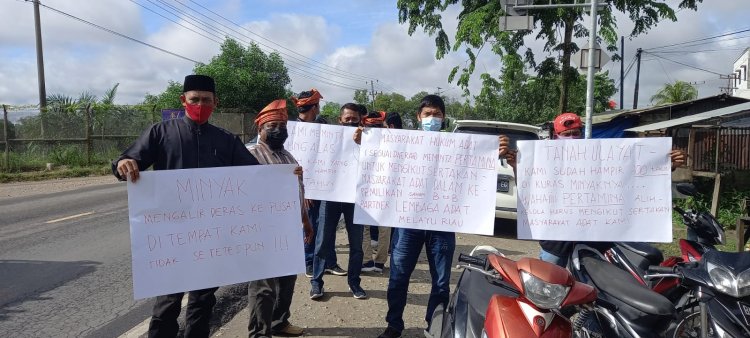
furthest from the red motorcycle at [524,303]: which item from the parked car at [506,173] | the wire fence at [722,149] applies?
the wire fence at [722,149]

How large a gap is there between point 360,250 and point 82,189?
11.7 metres

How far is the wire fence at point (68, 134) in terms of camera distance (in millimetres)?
16969

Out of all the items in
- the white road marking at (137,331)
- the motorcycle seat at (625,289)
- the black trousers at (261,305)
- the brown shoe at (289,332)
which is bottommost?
the white road marking at (137,331)

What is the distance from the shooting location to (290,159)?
3949 mm

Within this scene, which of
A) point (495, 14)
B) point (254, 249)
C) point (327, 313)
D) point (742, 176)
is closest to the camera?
point (254, 249)

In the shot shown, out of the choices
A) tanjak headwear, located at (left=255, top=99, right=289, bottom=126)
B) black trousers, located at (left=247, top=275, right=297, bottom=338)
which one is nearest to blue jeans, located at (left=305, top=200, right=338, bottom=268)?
tanjak headwear, located at (left=255, top=99, right=289, bottom=126)

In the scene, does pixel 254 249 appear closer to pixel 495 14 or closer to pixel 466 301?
pixel 466 301

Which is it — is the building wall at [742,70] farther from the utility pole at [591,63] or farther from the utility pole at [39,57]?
the utility pole at [39,57]

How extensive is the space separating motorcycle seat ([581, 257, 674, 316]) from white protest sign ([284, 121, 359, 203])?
206cm

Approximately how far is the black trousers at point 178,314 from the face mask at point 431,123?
1.80 m

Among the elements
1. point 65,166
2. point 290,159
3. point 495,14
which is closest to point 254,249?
point 290,159

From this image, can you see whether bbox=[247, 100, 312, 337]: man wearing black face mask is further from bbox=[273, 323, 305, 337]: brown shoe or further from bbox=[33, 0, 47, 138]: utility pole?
bbox=[33, 0, 47, 138]: utility pole

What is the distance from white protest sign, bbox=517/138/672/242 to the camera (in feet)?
11.6

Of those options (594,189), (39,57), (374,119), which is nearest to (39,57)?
(39,57)
